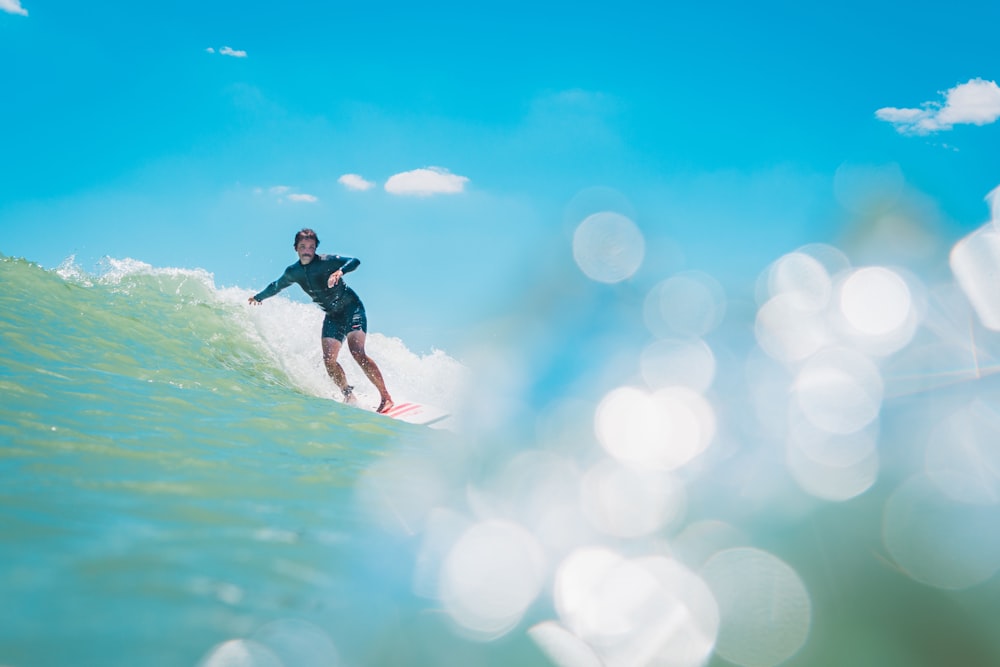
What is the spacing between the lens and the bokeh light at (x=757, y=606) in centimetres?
242

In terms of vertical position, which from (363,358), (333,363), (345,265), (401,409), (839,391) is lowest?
(401,409)

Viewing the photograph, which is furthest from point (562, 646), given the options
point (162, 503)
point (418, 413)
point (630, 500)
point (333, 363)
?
point (333, 363)

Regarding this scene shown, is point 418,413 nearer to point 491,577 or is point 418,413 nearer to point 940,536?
point 491,577

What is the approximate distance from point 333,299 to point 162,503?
22.5ft

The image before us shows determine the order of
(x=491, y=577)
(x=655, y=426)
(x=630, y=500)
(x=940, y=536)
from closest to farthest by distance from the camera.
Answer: (x=940, y=536) → (x=491, y=577) → (x=630, y=500) → (x=655, y=426)

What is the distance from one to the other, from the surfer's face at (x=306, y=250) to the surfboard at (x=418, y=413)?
2.59m

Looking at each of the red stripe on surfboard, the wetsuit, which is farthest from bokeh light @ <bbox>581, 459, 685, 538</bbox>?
the wetsuit

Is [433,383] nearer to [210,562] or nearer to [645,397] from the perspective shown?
[645,397]

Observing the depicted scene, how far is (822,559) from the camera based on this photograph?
297cm

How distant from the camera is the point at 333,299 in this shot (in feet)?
33.4

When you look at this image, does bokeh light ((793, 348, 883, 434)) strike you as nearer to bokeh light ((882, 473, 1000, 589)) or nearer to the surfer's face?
bokeh light ((882, 473, 1000, 589))

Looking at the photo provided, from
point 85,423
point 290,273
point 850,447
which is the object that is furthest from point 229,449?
point 290,273

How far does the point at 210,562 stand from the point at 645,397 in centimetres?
527

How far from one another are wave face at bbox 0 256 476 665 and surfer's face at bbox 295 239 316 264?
1961 millimetres
